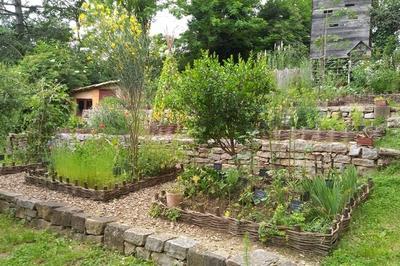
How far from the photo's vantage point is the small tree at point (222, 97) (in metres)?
4.24

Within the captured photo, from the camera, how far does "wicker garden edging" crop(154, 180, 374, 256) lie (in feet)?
9.84

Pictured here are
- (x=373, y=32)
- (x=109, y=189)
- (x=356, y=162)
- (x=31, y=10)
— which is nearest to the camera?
(x=109, y=189)

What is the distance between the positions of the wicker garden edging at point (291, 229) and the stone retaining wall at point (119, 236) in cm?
34

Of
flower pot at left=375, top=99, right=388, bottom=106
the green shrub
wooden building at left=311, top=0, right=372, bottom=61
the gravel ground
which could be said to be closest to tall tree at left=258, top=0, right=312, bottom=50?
wooden building at left=311, top=0, right=372, bottom=61

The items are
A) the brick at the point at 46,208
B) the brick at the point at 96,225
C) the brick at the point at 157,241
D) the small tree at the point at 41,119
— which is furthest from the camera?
the small tree at the point at 41,119

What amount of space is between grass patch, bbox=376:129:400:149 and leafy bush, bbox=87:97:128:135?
439 cm

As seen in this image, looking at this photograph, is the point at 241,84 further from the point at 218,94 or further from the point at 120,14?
the point at 120,14

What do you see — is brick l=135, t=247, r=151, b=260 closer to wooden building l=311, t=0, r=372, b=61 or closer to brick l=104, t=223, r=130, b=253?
brick l=104, t=223, r=130, b=253

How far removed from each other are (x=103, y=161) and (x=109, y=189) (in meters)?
0.53

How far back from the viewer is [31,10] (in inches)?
666

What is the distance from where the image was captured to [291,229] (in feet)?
10.2

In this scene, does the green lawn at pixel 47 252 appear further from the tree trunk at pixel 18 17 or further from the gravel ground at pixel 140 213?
the tree trunk at pixel 18 17

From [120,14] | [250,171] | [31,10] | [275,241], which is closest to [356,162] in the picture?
[250,171]

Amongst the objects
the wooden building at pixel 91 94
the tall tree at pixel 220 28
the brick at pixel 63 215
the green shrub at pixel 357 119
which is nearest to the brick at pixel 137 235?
the brick at pixel 63 215
